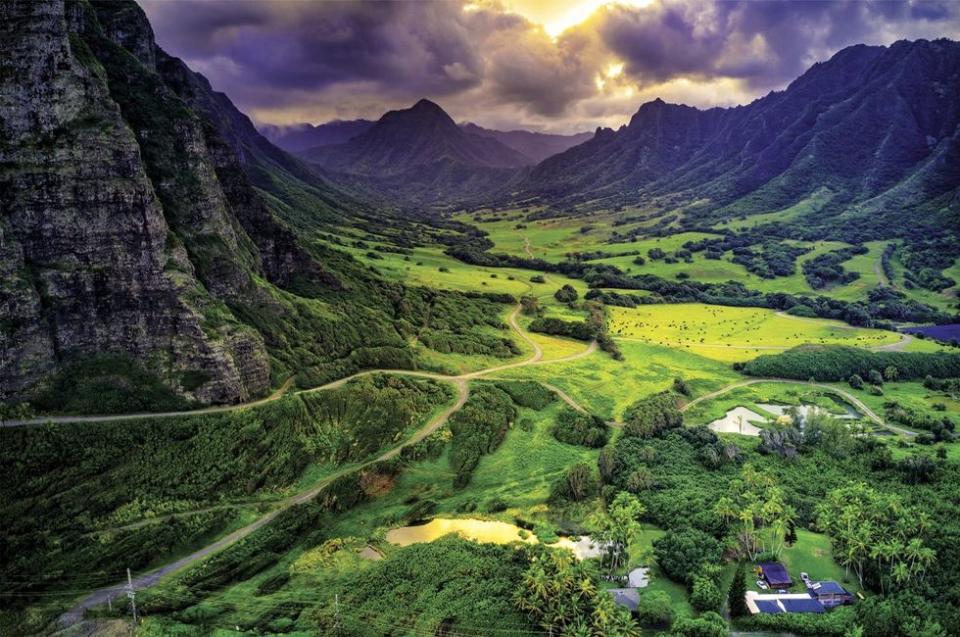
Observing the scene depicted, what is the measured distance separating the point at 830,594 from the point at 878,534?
30.6 feet

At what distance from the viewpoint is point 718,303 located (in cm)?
19500

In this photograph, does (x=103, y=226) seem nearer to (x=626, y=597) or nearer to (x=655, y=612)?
(x=626, y=597)

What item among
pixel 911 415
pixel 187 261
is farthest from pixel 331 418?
pixel 911 415

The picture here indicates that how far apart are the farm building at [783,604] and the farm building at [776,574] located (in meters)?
1.34

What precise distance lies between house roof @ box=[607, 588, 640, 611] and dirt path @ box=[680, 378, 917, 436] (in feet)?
181

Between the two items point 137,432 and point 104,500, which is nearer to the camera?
point 104,500

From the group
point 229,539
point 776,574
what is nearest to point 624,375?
point 776,574

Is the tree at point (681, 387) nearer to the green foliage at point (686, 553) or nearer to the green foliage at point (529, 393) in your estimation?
the green foliage at point (529, 393)

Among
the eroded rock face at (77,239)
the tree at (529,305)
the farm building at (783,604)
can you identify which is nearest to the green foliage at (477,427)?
the eroded rock face at (77,239)

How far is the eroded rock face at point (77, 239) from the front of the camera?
74938 mm

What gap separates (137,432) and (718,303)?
169m

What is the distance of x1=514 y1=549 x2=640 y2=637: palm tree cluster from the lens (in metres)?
53.7

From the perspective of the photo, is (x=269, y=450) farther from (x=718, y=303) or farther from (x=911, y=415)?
(x=718, y=303)

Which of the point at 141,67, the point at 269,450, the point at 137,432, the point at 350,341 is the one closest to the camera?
the point at 137,432
